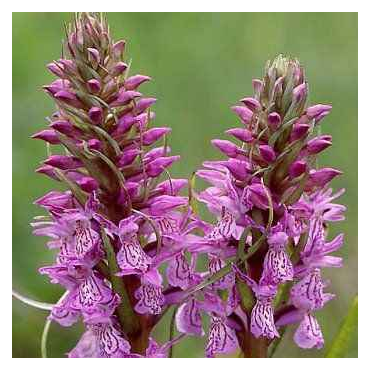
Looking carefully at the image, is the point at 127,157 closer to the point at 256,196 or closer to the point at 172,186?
the point at 172,186

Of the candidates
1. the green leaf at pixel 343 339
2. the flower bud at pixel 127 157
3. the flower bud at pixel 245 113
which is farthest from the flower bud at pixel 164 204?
the green leaf at pixel 343 339

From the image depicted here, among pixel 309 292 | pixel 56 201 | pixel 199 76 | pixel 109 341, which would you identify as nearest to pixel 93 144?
pixel 56 201

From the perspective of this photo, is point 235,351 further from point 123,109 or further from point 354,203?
point 354,203

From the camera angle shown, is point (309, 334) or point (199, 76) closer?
point (309, 334)

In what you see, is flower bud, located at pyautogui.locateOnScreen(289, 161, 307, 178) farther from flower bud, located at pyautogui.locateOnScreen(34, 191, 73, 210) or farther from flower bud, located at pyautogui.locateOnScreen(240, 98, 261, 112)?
flower bud, located at pyautogui.locateOnScreen(34, 191, 73, 210)

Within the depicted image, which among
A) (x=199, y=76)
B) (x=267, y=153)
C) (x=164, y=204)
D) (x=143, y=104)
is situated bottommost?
(x=164, y=204)

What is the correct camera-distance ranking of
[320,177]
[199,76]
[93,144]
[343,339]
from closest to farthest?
[93,144]
[320,177]
[343,339]
[199,76]

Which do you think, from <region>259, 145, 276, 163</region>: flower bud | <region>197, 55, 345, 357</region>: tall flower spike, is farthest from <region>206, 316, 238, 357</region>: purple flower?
<region>259, 145, 276, 163</region>: flower bud

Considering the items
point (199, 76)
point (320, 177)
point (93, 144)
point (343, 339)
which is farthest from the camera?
point (199, 76)
